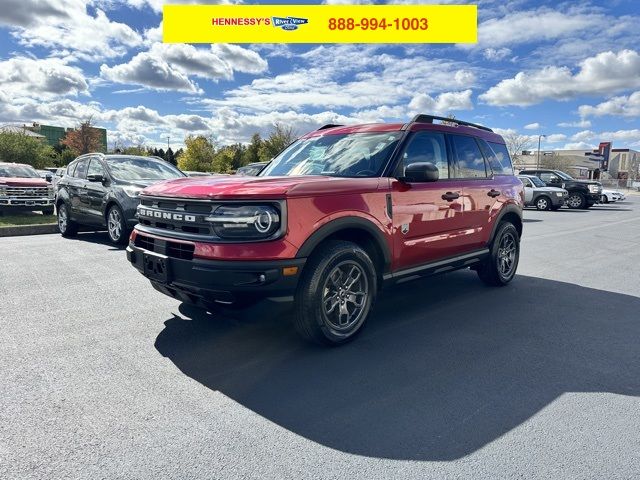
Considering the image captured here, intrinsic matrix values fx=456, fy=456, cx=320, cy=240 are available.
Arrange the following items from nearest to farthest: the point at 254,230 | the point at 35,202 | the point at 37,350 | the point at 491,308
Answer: the point at 254,230
the point at 37,350
the point at 491,308
the point at 35,202

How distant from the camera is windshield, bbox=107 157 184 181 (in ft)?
29.5

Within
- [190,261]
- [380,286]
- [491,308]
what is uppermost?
[190,261]

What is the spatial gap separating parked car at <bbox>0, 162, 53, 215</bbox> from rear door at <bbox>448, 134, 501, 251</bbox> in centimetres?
1222

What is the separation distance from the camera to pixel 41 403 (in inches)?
110

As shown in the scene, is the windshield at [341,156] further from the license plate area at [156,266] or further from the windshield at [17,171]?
the windshield at [17,171]

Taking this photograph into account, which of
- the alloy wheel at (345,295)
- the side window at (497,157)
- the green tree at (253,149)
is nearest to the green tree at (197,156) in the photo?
the green tree at (253,149)

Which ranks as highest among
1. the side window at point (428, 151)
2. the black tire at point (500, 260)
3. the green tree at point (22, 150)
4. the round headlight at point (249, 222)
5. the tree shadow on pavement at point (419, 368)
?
the green tree at point (22, 150)

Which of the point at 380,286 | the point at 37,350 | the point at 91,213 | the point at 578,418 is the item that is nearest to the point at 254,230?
the point at 380,286

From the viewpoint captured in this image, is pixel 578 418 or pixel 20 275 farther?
pixel 20 275

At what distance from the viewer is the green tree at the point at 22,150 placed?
32938 mm

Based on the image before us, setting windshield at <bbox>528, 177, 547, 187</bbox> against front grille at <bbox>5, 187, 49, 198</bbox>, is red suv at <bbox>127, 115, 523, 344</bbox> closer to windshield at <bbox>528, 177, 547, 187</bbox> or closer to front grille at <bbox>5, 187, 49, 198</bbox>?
front grille at <bbox>5, 187, 49, 198</bbox>

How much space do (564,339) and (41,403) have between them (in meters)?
4.13

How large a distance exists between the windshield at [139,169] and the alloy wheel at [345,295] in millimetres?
6513

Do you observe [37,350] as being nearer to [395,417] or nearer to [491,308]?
[395,417]
